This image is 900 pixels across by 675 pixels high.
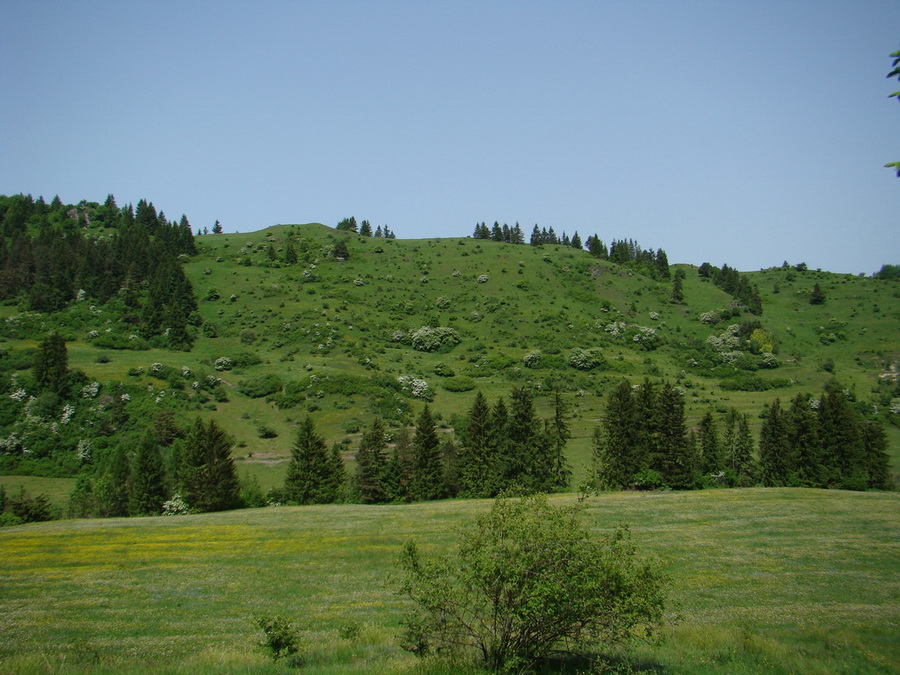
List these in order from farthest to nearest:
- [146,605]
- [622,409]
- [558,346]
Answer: [558,346], [622,409], [146,605]

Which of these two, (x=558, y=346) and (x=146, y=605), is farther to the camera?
(x=558, y=346)

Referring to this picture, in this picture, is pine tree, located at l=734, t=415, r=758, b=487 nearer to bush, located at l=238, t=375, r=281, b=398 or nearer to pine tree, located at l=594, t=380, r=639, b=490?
pine tree, located at l=594, t=380, r=639, b=490

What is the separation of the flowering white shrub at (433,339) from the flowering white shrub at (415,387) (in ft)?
109

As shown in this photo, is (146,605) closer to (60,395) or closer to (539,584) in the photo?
(539,584)

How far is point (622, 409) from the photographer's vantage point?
272 ft

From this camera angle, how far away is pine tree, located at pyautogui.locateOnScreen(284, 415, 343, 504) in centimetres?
8125

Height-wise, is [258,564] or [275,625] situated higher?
[275,625]

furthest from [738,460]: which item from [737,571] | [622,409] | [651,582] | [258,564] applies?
[651,582]

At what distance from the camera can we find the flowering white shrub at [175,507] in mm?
73438

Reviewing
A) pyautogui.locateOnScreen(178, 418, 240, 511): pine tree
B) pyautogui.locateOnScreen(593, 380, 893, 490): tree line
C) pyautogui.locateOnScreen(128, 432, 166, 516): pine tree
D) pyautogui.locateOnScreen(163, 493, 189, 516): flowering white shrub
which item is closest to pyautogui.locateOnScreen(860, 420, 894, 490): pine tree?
pyautogui.locateOnScreen(593, 380, 893, 490): tree line

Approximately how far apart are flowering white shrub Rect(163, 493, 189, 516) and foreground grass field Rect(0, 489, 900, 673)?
1758 centimetres

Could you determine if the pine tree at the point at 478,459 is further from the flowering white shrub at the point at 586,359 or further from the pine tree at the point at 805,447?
the flowering white shrub at the point at 586,359

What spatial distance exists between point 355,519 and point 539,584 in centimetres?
4348

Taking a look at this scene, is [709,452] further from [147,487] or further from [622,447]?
[147,487]
